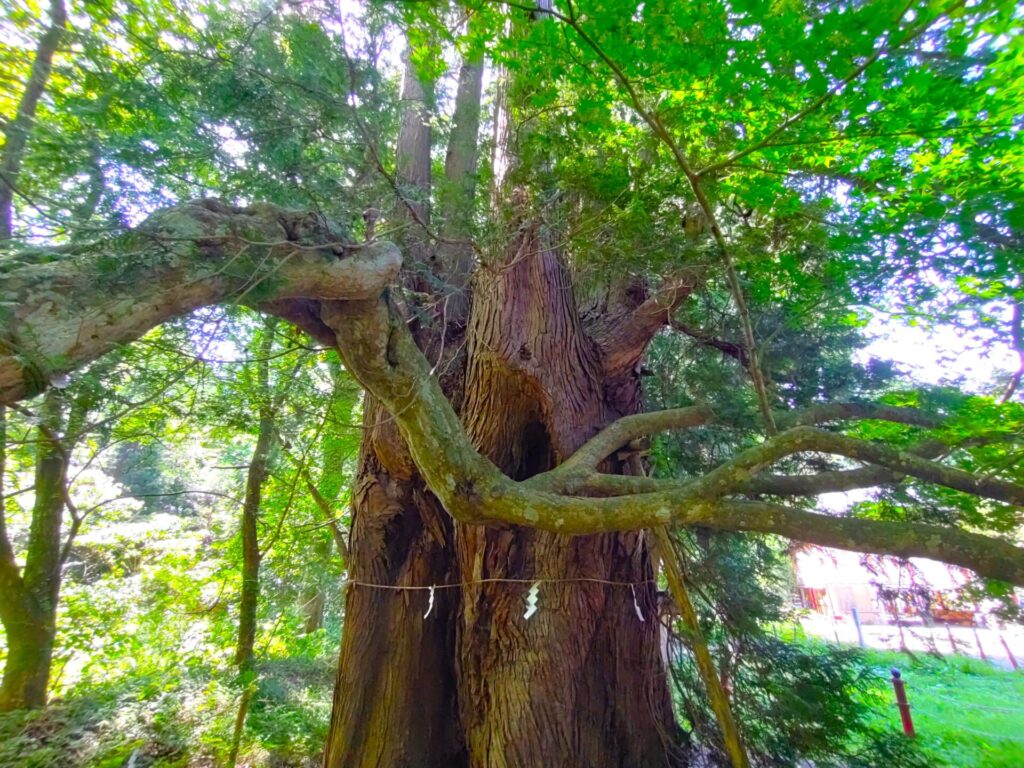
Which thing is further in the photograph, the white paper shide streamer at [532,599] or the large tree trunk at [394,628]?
the large tree trunk at [394,628]

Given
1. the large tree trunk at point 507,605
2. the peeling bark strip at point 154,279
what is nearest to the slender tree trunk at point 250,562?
the large tree trunk at point 507,605

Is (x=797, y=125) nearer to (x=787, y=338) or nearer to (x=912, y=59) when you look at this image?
(x=912, y=59)

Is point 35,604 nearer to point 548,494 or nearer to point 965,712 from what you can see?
point 548,494

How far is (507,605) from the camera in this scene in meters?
3.33

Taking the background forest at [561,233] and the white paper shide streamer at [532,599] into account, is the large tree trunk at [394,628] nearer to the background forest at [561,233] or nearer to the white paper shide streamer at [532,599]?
the background forest at [561,233]

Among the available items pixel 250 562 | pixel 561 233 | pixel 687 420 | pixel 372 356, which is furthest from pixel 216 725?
pixel 561 233

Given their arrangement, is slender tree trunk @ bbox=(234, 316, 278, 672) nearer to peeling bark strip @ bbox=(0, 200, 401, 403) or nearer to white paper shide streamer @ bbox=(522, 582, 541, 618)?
peeling bark strip @ bbox=(0, 200, 401, 403)

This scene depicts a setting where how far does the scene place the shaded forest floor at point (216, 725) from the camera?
3594mm

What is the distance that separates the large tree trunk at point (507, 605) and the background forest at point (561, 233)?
12.7 inches

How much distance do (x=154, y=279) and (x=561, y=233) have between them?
2.51 metres

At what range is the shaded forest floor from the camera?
3.59 meters

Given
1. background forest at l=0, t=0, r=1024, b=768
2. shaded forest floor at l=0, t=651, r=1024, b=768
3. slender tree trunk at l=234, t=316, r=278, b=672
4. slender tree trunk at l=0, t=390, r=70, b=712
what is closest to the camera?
background forest at l=0, t=0, r=1024, b=768

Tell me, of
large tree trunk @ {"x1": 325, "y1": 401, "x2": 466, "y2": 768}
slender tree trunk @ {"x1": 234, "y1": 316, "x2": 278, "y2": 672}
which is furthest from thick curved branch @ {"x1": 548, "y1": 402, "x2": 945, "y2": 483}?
slender tree trunk @ {"x1": 234, "y1": 316, "x2": 278, "y2": 672}

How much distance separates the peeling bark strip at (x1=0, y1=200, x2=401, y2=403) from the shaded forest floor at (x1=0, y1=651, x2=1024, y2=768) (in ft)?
11.2
